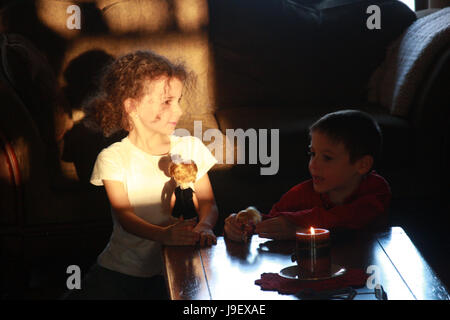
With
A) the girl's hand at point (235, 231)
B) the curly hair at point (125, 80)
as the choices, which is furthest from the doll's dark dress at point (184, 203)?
the curly hair at point (125, 80)

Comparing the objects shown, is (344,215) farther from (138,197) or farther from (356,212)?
(138,197)

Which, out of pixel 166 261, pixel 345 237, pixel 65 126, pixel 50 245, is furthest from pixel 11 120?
pixel 345 237

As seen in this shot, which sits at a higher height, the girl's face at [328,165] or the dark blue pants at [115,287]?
the girl's face at [328,165]

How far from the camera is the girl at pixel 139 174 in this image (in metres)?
1.71

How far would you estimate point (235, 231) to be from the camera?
1.49 m

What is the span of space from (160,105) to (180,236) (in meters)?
0.41

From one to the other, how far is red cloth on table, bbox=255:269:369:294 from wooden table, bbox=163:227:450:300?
18 millimetres

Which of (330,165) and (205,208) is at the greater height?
(330,165)

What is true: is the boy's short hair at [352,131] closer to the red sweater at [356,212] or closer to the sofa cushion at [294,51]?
the red sweater at [356,212]

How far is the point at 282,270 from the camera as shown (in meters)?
1.25

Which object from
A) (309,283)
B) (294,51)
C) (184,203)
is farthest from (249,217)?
(294,51)

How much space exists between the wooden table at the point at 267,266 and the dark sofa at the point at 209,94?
91cm

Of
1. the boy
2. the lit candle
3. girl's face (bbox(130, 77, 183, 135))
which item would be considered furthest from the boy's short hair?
the lit candle

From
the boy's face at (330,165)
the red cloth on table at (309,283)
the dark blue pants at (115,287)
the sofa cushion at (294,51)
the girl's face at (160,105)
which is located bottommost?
the dark blue pants at (115,287)
